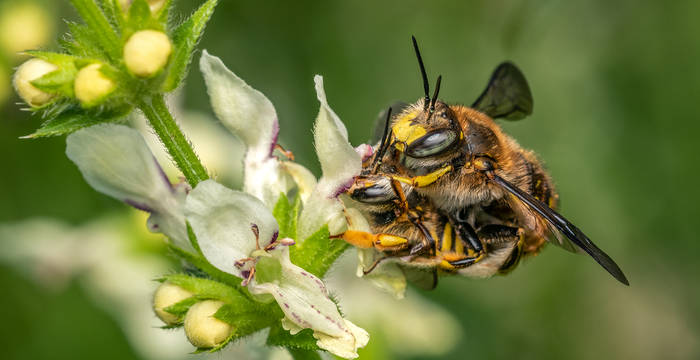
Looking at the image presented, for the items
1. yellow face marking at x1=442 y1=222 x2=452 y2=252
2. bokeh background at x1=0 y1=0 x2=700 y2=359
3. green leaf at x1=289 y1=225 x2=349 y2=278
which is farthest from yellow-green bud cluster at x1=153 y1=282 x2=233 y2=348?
bokeh background at x1=0 y1=0 x2=700 y2=359

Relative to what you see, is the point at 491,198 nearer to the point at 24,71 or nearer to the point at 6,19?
Result: the point at 24,71

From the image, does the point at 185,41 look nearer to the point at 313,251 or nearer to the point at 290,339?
the point at 313,251

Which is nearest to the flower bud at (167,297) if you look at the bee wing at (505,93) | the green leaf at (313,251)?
the green leaf at (313,251)

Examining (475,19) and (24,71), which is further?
(475,19)

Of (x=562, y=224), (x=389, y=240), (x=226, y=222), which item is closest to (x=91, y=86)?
(x=226, y=222)

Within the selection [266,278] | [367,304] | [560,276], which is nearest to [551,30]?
[560,276]

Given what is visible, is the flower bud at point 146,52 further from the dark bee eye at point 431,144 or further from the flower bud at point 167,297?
the dark bee eye at point 431,144
